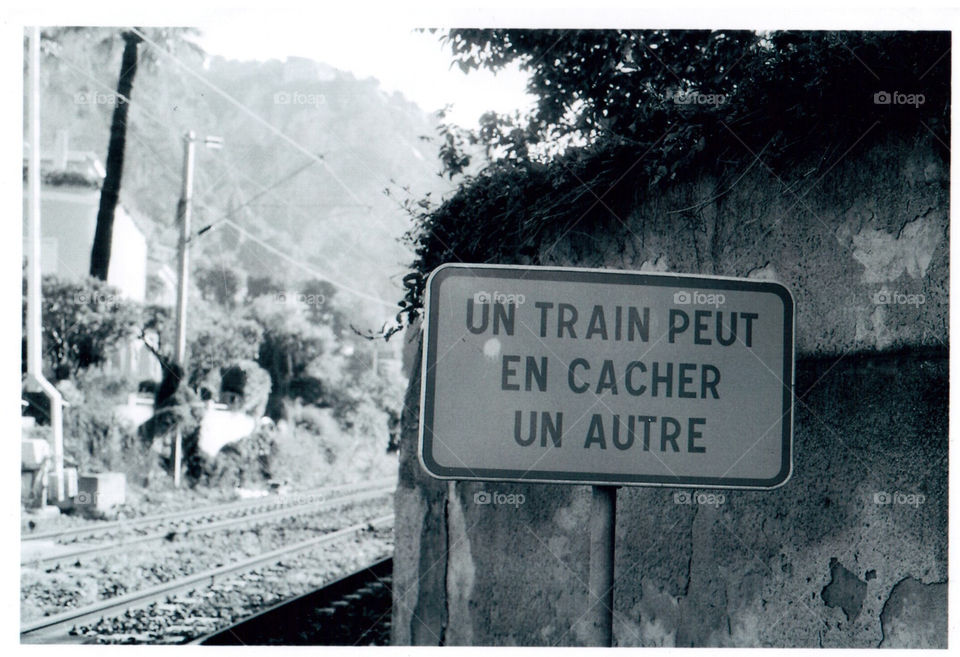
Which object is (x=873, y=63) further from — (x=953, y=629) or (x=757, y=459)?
(x=953, y=629)

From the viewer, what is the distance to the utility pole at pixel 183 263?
619 inches

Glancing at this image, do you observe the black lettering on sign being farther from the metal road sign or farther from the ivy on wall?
the ivy on wall

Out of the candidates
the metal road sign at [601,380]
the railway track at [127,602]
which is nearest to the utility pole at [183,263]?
the railway track at [127,602]

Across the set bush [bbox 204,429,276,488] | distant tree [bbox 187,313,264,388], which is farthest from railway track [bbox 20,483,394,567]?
distant tree [bbox 187,313,264,388]

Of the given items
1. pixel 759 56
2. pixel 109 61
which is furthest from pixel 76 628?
pixel 109 61

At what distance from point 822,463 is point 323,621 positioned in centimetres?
414

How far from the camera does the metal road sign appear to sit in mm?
1987

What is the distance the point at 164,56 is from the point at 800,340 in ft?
51.9

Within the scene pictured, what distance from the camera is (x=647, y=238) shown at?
143 inches

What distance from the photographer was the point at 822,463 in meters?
3.06

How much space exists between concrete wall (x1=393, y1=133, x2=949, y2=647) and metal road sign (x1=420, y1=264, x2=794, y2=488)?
1.11 m

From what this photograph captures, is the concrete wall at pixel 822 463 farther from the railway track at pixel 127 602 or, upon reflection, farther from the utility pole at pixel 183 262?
the utility pole at pixel 183 262

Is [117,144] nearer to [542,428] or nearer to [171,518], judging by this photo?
[171,518]

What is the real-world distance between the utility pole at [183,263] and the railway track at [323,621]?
9.18 metres
